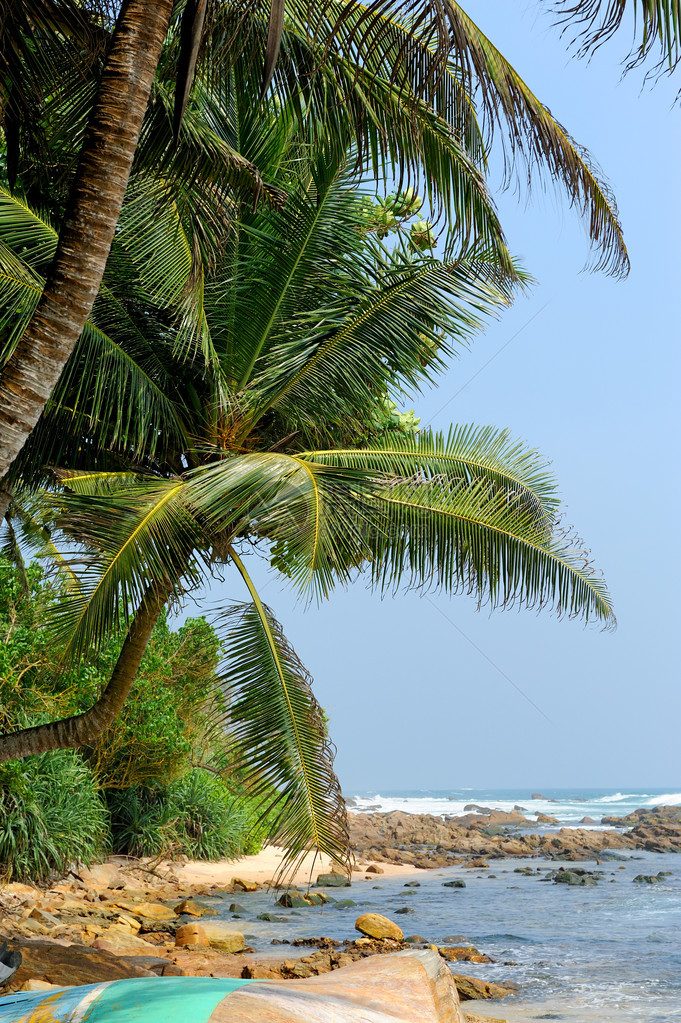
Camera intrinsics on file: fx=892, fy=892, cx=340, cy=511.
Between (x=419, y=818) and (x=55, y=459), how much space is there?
29.7m

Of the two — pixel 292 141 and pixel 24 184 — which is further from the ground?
pixel 292 141

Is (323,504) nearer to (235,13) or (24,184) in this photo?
(235,13)

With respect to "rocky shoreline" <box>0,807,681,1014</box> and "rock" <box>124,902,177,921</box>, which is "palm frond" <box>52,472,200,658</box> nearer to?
"rocky shoreline" <box>0,807,681,1014</box>

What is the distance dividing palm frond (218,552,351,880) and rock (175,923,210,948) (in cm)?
409

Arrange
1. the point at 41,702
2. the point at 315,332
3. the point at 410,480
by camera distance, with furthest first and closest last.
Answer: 1. the point at 41,702
2. the point at 315,332
3. the point at 410,480

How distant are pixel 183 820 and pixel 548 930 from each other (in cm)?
661

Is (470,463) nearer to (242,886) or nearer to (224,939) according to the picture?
(224,939)

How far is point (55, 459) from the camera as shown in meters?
8.27

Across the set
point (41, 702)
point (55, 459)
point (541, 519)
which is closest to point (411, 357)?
point (541, 519)

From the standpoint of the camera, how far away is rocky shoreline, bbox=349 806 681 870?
25219 mm

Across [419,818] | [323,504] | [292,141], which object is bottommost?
[419,818]

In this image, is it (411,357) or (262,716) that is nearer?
(262,716)

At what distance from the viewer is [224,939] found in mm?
10500

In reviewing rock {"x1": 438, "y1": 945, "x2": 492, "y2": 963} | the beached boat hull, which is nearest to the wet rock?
the beached boat hull
